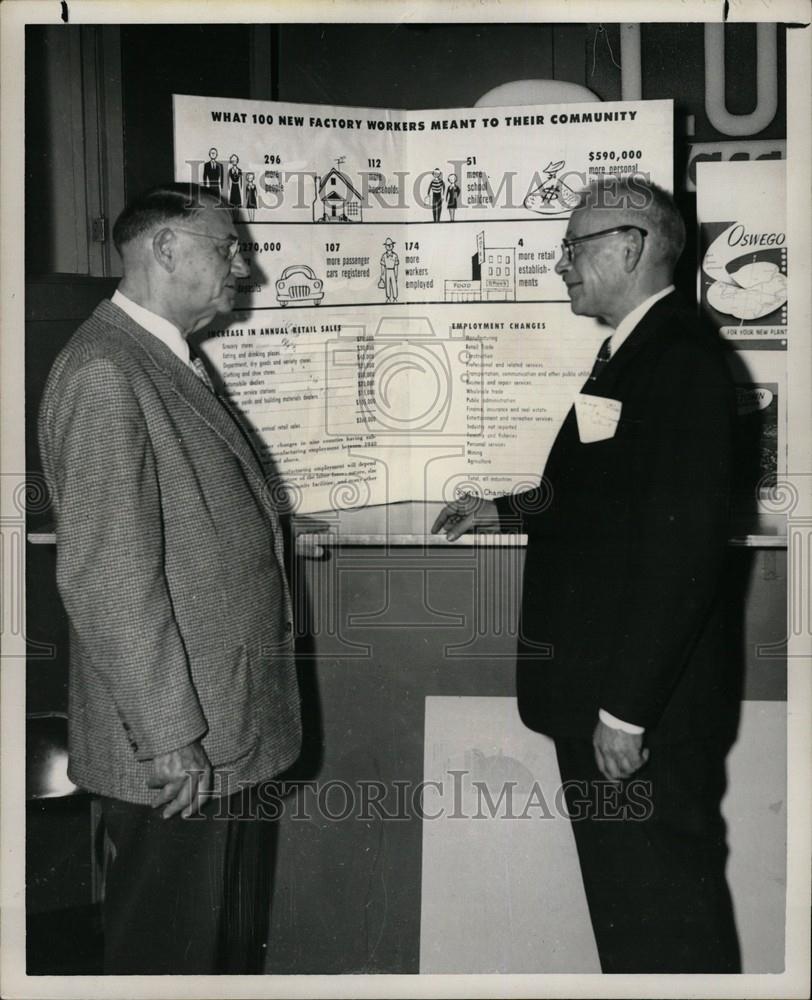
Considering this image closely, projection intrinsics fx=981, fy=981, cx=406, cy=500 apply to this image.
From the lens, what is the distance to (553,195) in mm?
2012

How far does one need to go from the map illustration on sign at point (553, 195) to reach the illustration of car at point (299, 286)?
0.47 m

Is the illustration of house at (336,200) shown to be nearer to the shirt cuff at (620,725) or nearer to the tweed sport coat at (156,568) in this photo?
the tweed sport coat at (156,568)

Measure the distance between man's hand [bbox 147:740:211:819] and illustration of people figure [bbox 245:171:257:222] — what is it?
1.04 m

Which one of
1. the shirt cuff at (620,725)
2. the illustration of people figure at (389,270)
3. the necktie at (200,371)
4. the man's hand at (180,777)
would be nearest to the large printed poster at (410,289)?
the illustration of people figure at (389,270)

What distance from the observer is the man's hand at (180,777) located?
5.14 ft

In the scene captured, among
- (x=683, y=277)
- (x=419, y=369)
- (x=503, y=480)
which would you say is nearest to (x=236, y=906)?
(x=503, y=480)

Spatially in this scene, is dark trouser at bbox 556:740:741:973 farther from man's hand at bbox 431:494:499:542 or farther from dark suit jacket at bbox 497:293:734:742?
man's hand at bbox 431:494:499:542

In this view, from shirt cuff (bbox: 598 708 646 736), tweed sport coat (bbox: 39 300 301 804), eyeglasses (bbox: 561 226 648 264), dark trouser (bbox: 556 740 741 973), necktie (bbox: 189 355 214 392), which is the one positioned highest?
eyeglasses (bbox: 561 226 648 264)

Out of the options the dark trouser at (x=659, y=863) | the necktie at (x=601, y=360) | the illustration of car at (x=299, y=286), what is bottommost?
the dark trouser at (x=659, y=863)

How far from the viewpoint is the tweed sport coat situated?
5.00 feet

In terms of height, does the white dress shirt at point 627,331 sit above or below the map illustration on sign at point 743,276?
below

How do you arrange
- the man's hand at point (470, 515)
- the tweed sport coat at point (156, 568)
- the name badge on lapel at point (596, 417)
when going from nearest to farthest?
the tweed sport coat at point (156, 568) < the name badge on lapel at point (596, 417) < the man's hand at point (470, 515)

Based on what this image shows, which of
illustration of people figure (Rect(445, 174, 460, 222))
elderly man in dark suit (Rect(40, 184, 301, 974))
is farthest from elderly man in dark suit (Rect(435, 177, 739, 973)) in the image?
elderly man in dark suit (Rect(40, 184, 301, 974))

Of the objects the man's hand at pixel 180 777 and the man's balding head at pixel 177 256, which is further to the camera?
the man's balding head at pixel 177 256
